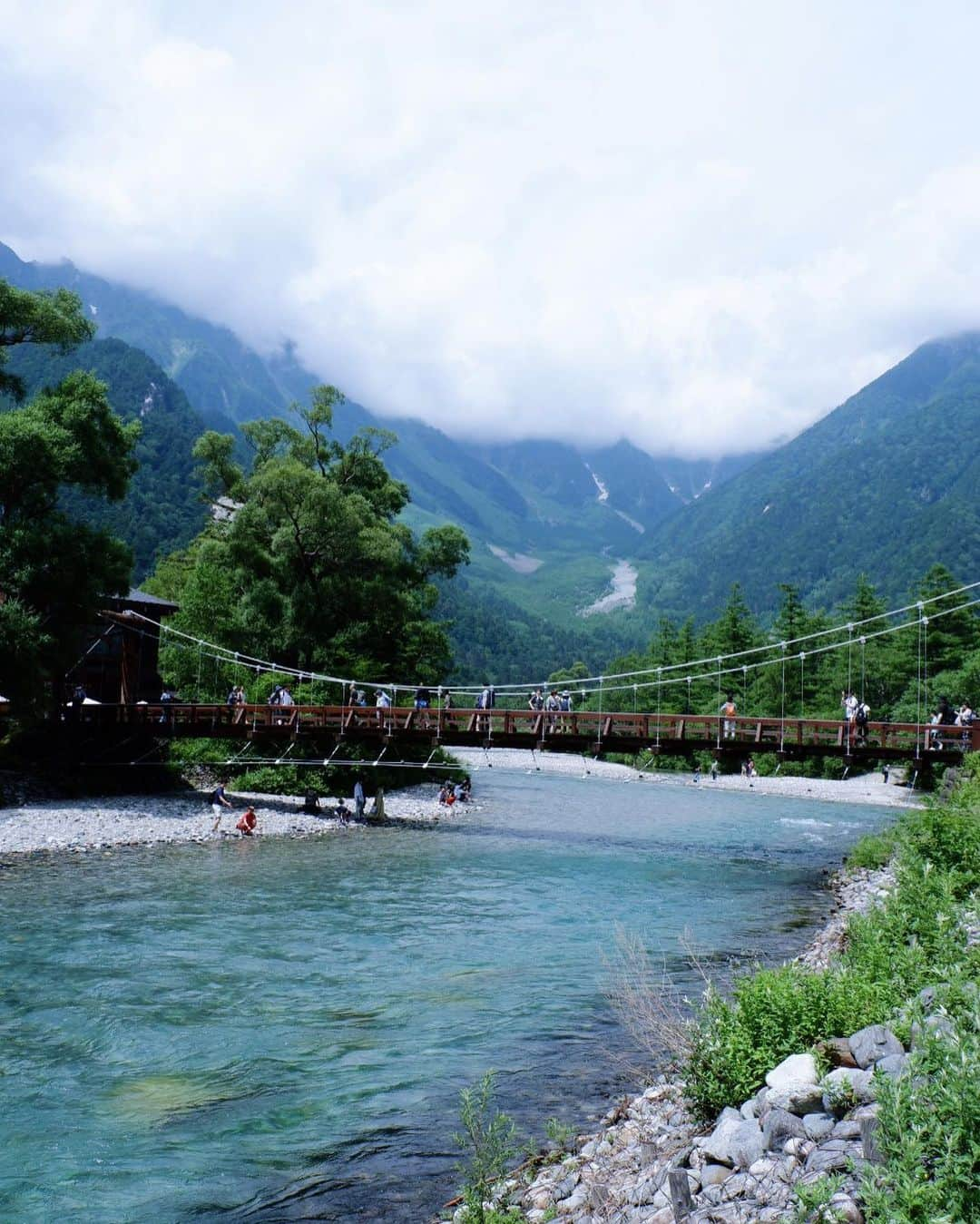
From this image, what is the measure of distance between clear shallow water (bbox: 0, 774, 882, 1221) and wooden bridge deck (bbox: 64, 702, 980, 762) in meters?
5.04

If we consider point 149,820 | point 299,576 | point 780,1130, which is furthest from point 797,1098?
point 299,576

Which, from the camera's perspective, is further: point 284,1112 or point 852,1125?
point 284,1112

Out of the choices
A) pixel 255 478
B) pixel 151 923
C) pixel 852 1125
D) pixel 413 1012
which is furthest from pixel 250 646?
pixel 852 1125

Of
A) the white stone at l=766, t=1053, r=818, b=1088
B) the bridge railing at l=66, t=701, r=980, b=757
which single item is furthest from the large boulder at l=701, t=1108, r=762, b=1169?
the bridge railing at l=66, t=701, r=980, b=757

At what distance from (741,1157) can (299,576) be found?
34.3 meters

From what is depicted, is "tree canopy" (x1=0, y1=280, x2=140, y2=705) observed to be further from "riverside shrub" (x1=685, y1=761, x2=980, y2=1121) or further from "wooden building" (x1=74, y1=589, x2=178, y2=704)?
"riverside shrub" (x1=685, y1=761, x2=980, y2=1121)

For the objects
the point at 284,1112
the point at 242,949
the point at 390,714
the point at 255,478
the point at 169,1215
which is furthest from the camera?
the point at 255,478

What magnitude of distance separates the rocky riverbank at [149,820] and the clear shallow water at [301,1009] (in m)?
1.55

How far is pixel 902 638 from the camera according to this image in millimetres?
61281

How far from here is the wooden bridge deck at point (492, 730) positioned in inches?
1022

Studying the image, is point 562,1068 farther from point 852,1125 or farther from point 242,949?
point 242,949

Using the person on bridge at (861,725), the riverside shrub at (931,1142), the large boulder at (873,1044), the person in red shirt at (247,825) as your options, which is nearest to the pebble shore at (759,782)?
the person on bridge at (861,725)

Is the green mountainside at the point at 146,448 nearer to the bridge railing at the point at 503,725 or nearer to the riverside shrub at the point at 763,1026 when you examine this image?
the bridge railing at the point at 503,725

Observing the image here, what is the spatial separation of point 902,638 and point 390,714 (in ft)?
141
